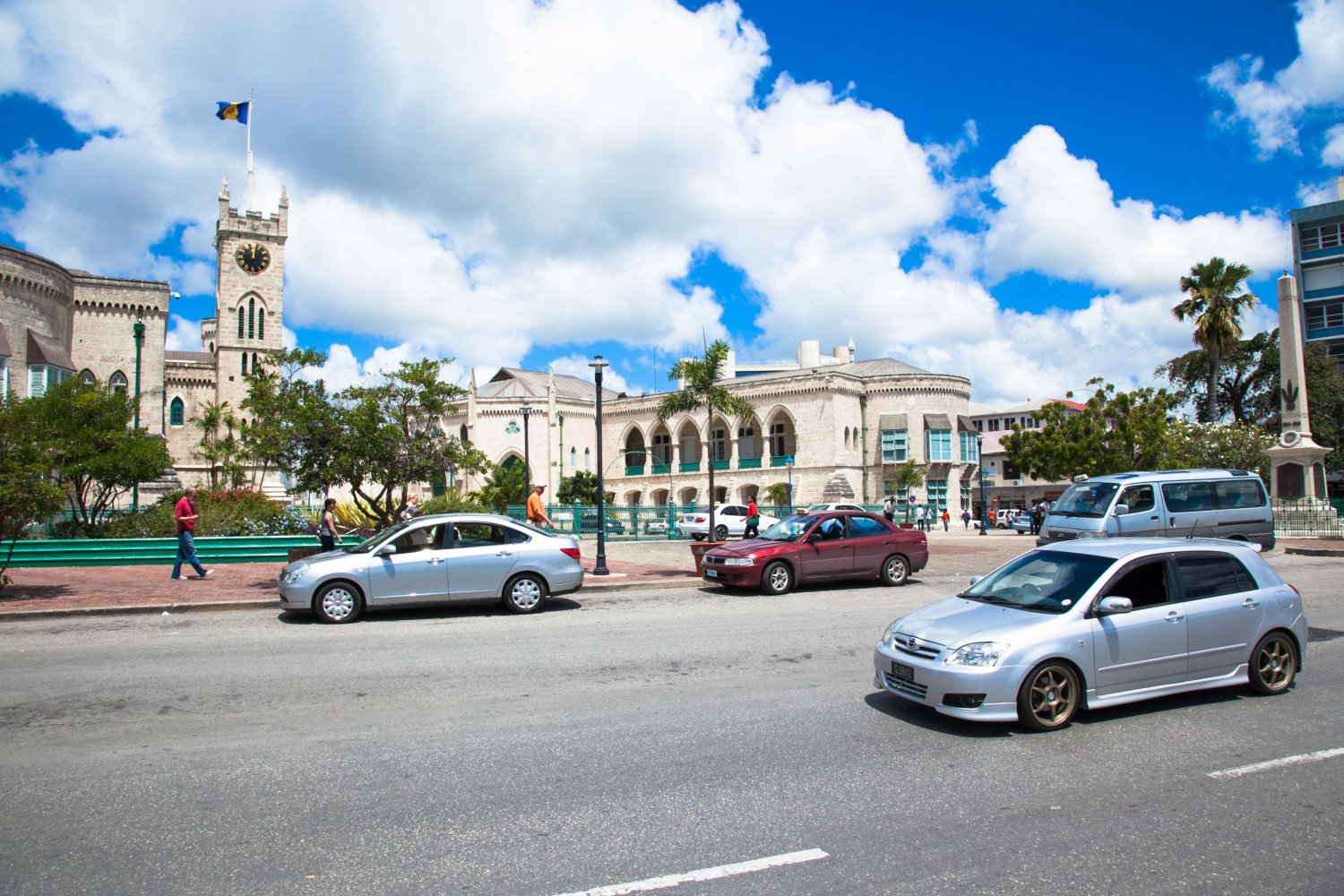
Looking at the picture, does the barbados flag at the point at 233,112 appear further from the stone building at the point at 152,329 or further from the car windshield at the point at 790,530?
the car windshield at the point at 790,530

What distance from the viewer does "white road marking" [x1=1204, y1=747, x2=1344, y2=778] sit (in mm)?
4965

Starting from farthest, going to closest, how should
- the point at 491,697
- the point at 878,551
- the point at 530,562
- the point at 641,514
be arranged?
the point at 641,514
the point at 878,551
the point at 530,562
the point at 491,697

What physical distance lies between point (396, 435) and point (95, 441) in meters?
10.4

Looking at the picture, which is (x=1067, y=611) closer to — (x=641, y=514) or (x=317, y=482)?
(x=317, y=482)

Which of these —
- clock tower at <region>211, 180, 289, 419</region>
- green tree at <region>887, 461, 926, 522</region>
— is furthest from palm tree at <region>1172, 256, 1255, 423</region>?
clock tower at <region>211, 180, 289, 419</region>

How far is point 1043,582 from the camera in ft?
21.4

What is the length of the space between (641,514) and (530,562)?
22.5 m

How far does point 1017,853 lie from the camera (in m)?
3.93

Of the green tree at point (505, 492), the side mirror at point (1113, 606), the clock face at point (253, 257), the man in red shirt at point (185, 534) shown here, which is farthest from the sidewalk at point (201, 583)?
the clock face at point (253, 257)

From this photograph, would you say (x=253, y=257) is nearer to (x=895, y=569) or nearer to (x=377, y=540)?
(x=377, y=540)

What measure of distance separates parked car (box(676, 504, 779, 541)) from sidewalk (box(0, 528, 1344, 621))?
8.28m

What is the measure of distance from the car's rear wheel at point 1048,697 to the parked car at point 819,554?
8.26 meters

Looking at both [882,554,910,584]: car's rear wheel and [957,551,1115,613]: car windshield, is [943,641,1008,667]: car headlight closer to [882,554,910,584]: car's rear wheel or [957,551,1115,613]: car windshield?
[957,551,1115,613]: car windshield

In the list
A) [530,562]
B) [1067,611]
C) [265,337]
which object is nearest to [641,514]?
[530,562]
